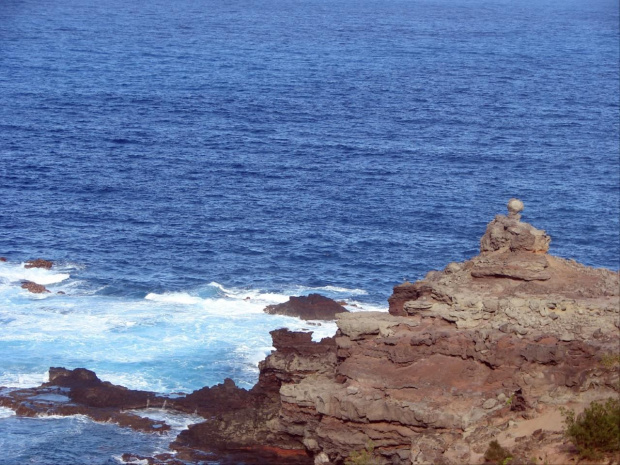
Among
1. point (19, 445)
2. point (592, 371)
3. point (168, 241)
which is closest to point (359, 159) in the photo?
point (168, 241)

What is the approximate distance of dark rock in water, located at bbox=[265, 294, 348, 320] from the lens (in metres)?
86.8

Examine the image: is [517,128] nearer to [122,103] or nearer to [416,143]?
[416,143]

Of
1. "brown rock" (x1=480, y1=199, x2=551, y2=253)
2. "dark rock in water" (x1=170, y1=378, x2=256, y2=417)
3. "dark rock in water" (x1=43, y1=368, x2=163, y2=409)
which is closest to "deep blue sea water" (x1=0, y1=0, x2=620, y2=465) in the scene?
"dark rock in water" (x1=43, y1=368, x2=163, y2=409)

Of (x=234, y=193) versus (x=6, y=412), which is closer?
(x=6, y=412)

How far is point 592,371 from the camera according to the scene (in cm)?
5125

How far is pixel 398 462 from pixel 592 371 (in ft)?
34.0

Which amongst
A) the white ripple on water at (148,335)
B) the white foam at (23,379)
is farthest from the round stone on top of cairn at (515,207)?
the white foam at (23,379)

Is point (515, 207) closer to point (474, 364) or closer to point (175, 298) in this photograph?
point (474, 364)

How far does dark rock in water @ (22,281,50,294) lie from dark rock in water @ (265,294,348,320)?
1941 cm

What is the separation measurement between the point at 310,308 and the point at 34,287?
24.0 metres

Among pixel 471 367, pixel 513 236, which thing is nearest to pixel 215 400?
pixel 471 367

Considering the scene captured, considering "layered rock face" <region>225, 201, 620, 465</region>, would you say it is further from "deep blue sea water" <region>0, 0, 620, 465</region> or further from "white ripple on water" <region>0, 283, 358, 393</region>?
"white ripple on water" <region>0, 283, 358, 393</region>

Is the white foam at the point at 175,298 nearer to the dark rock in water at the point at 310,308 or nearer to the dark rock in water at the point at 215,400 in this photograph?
the dark rock in water at the point at 310,308

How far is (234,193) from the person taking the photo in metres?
A: 122
